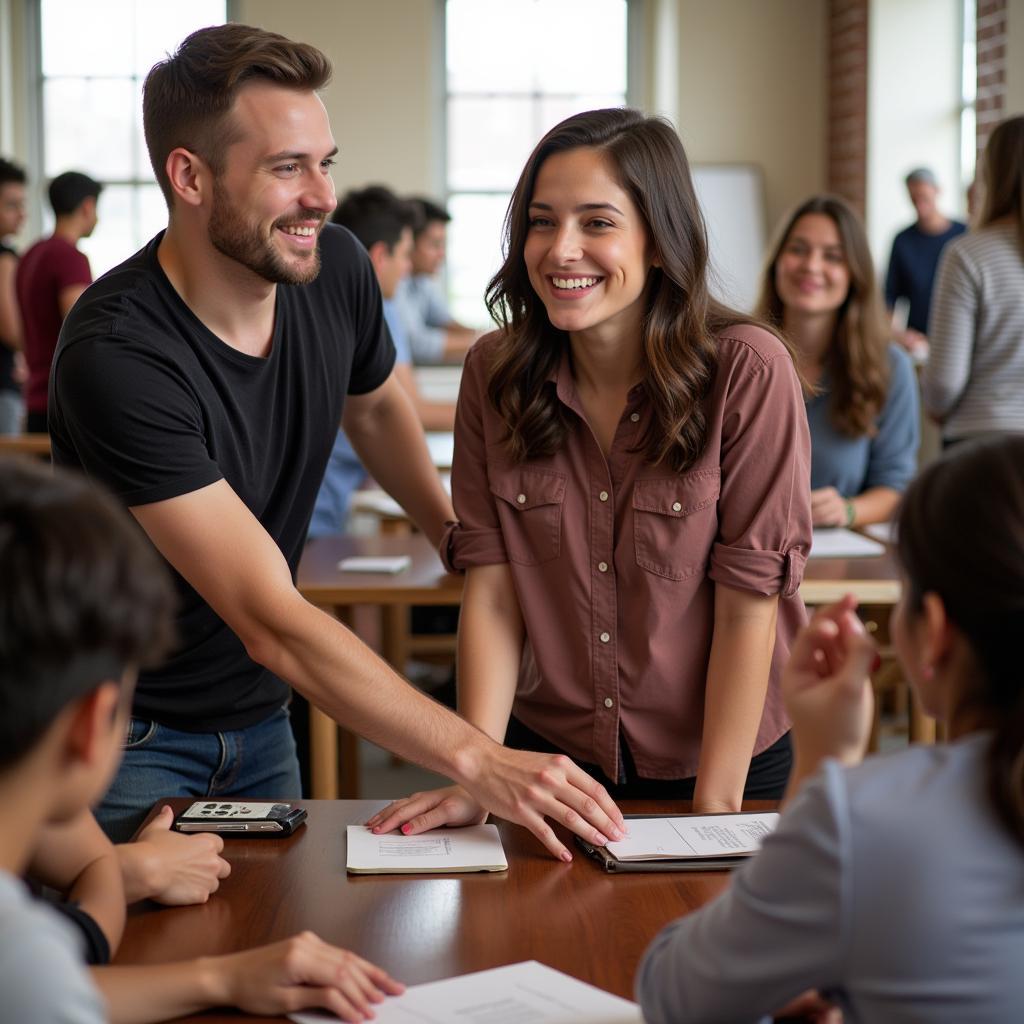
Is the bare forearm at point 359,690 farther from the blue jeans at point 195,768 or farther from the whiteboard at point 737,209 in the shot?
the whiteboard at point 737,209

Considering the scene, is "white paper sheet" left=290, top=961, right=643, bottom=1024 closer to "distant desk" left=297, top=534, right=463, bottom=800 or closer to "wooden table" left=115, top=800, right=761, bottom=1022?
"wooden table" left=115, top=800, right=761, bottom=1022

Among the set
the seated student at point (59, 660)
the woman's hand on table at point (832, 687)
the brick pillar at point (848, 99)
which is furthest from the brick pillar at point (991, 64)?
the seated student at point (59, 660)

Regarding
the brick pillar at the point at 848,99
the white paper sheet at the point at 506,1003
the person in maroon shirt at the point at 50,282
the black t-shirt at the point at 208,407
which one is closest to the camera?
the white paper sheet at the point at 506,1003

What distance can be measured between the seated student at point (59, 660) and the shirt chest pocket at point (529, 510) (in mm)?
938

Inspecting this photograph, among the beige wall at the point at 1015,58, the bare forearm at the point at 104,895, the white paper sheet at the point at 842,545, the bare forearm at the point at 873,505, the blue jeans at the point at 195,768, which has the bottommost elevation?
the blue jeans at the point at 195,768

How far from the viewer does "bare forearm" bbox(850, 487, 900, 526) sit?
10.3 feet

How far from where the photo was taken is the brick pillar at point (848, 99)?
7.37m

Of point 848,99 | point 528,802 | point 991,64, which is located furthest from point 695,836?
point 848,99

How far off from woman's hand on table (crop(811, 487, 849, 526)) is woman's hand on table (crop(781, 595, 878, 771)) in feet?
6.43

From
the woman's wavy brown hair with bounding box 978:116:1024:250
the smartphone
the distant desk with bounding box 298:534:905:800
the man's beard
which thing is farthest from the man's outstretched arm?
the woman's wavy brown hair with bounding box 978:116:1024:250

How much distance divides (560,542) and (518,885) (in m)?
0.57

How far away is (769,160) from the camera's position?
8.12 metres

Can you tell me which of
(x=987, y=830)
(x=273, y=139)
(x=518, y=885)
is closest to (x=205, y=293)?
(x=273, y=139)

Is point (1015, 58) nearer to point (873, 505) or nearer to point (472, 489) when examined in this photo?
point (873, 505)
